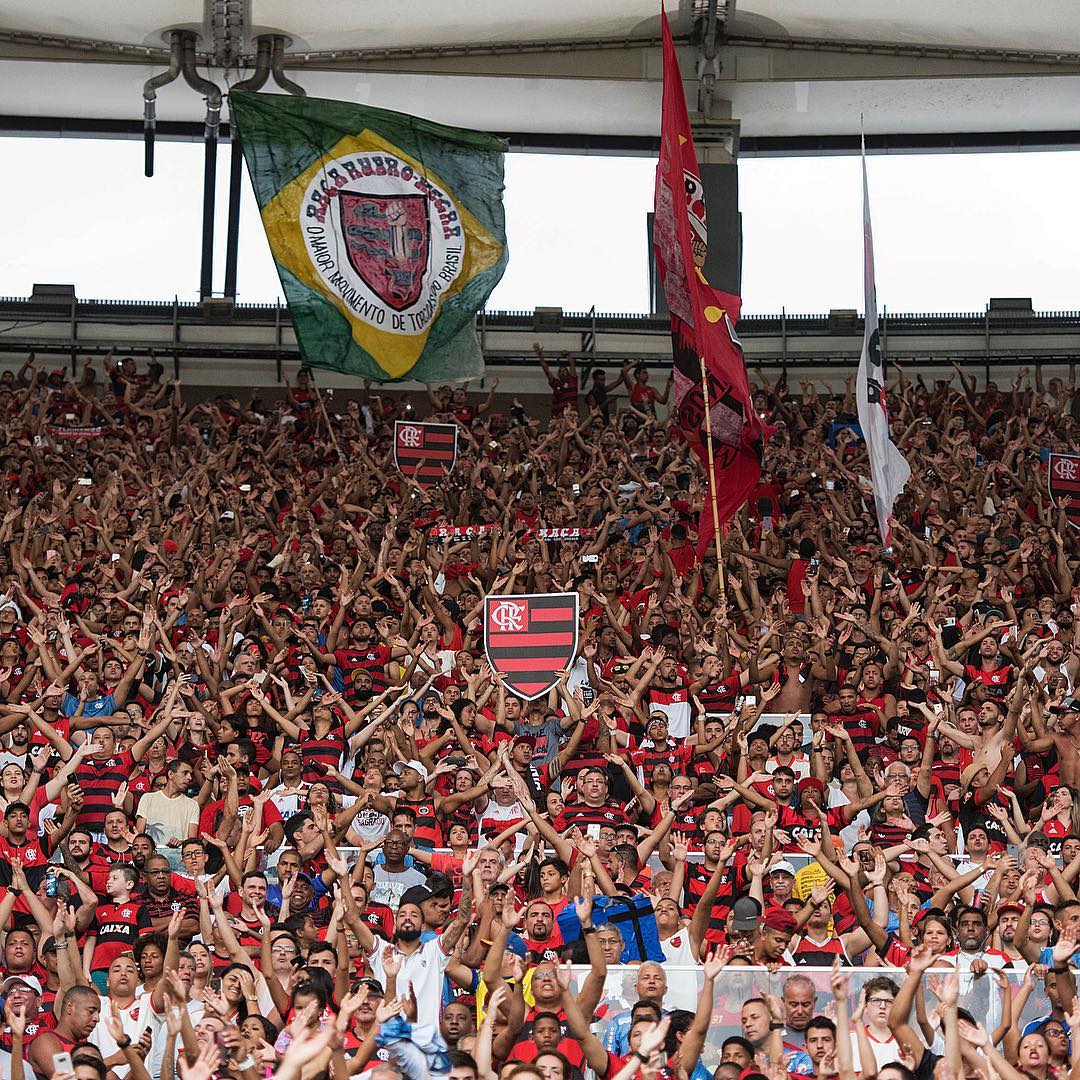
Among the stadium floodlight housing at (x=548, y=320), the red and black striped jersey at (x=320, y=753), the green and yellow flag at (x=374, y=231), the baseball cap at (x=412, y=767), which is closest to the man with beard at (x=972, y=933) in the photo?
the baseball cap at (x=412, y=767)

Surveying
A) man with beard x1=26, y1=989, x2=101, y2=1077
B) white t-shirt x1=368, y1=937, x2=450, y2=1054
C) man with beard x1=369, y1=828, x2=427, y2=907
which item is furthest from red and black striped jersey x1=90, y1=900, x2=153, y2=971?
white t-shirt x1=368, y1=937, x2=450, y2=1054

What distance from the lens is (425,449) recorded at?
69.4 ft

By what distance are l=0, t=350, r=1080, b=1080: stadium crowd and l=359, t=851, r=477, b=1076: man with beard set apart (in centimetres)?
3

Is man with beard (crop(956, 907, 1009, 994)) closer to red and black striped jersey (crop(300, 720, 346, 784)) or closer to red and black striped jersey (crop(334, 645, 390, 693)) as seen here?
red and black striped jersey (crop(300, 720, 346, 784))

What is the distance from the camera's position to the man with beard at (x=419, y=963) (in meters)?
9.11

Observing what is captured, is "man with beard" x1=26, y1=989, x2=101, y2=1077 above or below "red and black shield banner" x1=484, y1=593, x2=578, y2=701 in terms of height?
below

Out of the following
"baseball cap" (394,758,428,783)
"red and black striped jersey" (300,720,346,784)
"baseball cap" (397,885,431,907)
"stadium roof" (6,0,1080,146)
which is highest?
"stadium roof" (6,0,1080,146)

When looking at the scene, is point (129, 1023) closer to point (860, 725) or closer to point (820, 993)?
point (820, 993)

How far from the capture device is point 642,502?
19.1 metres

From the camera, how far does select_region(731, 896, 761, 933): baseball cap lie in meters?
10.6

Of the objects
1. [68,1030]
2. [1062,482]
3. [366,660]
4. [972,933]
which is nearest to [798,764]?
[972,933]

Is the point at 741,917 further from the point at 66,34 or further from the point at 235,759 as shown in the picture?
the point at 66,34

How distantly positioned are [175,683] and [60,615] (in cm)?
192

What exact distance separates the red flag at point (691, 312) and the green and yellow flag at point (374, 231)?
10.9 feet
